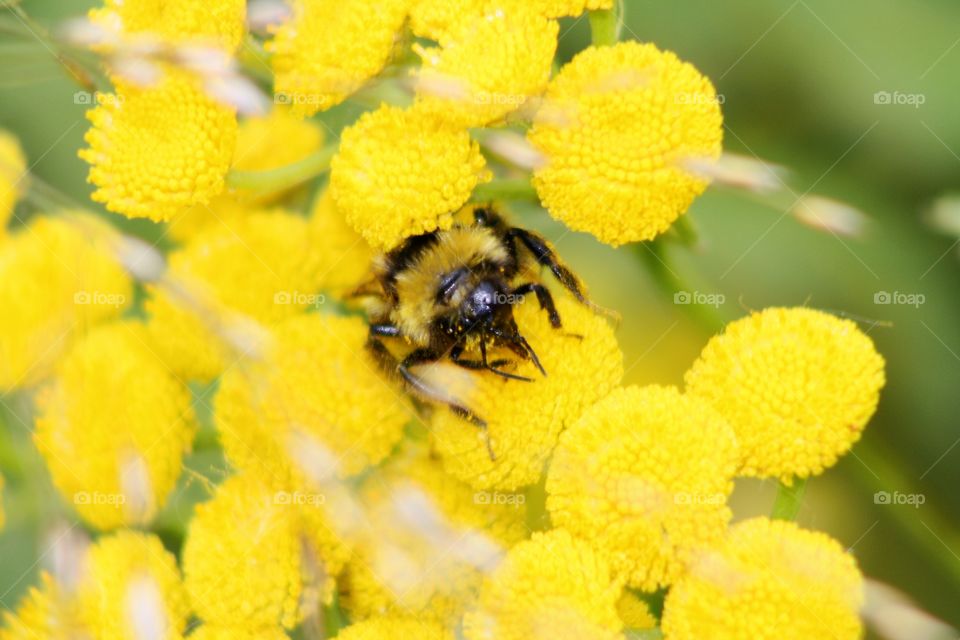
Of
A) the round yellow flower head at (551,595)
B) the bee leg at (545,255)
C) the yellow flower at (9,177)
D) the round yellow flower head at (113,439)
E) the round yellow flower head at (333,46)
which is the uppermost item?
the round yellow flower head at (333,46)

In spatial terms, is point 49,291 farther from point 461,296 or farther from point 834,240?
point 834,240

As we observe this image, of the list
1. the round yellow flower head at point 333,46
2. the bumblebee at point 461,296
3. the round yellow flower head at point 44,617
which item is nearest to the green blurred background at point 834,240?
the round yellow flower head at point 44,617

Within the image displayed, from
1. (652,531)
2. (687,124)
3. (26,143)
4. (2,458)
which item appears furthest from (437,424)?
(26,143)

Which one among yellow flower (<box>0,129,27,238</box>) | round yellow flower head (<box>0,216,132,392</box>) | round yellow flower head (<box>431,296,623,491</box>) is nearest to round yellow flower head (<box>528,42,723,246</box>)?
round yellow flower head (<box>431,296,623,491</box>)

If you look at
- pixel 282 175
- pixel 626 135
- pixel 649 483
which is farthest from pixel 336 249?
pixel 649 483

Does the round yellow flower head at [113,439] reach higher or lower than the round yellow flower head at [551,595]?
lower

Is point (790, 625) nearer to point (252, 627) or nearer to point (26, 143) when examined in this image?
point (252, 627)

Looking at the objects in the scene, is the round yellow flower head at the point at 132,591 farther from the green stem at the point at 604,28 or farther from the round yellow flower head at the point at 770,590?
the green stem at the point at 604,28
